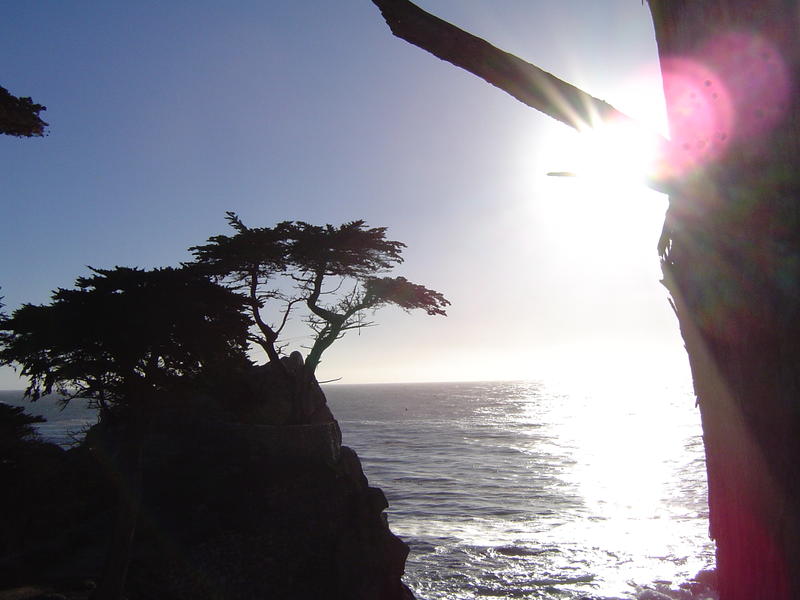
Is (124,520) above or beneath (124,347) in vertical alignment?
beneath

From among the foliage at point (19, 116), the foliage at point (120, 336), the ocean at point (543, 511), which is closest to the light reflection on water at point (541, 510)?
the ocean at point (543, 511)

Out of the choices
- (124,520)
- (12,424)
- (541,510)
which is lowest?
(541,510)

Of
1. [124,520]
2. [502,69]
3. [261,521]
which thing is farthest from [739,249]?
[261,521]

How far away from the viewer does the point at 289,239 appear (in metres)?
16.7

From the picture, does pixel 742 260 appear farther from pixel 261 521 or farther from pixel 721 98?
pixel 261 521

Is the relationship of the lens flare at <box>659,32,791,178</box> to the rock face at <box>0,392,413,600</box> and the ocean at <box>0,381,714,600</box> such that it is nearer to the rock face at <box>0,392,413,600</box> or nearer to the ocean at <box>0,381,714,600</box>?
the rock face at <box>0,392,413,600</box>

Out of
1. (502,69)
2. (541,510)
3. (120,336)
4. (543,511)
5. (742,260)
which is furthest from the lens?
(541,510)

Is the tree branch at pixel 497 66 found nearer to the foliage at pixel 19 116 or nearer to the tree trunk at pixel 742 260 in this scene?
the tree trunk at pixel 742 260

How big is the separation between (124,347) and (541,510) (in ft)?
81.0

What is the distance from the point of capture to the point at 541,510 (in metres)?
28.5

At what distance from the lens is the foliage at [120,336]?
9.41 meters

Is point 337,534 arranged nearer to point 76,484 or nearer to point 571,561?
Result: point 76,484

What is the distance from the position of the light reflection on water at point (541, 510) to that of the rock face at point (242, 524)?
213 inches

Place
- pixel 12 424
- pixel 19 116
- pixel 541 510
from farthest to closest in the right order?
pixel 541 510
pixel 12 424
pixel 19 116
